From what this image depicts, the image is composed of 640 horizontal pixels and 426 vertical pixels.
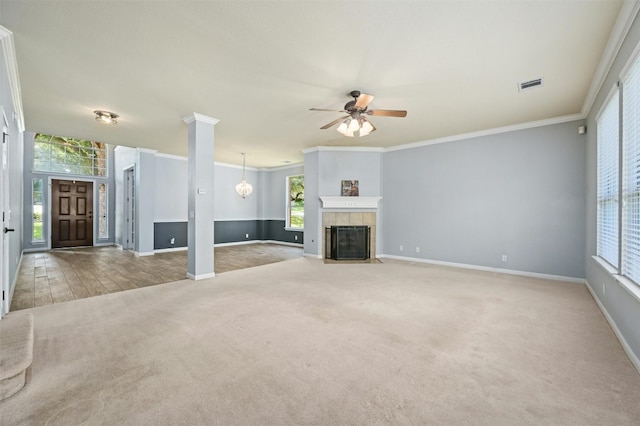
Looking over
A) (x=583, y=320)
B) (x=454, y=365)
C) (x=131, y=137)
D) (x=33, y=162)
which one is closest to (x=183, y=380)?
(x=454, y=365)

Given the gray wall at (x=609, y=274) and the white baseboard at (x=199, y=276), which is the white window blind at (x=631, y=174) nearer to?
the gray wall at (x=609, y=274)

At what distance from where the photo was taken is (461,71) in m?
3.09

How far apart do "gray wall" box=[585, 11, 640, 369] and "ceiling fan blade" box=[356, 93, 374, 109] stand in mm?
2103

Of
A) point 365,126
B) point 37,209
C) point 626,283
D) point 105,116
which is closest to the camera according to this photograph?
point 626,283

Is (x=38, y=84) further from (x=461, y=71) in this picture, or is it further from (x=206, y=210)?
(x=461, y=71)

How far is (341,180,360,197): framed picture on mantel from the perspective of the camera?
6.73 metres

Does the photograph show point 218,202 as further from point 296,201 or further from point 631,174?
point 631,174

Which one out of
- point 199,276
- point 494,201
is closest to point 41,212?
point 199,276

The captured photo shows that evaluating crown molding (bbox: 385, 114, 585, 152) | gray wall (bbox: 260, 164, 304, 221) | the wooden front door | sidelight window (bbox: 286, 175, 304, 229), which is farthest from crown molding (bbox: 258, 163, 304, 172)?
the wooden front door

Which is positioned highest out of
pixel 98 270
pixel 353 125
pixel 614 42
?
pixel 614 42

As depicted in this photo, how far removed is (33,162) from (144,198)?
12.1ft

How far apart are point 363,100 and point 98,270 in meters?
5.63

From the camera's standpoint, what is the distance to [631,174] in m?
2.45

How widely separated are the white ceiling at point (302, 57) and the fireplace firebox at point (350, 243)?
2.72 m
